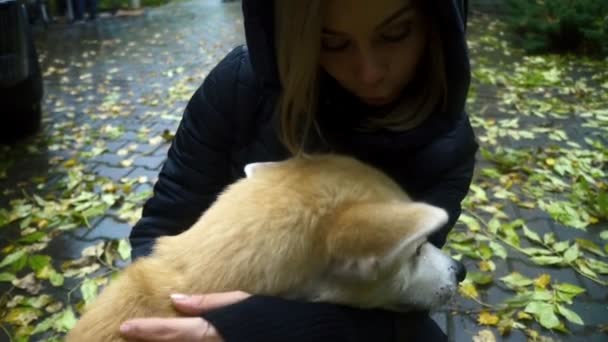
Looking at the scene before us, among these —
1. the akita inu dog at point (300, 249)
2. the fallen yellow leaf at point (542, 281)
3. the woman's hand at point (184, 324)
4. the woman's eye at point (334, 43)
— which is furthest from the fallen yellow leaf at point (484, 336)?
the woman's eye at point (334, 43)

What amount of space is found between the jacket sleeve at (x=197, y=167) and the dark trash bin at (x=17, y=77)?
354 cm

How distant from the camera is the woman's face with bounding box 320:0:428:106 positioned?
1.77 metres

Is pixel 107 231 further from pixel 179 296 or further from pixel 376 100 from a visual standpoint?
pixel 376 100

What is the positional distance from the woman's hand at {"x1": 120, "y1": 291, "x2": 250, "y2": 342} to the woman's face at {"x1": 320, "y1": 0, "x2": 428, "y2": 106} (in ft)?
3.18

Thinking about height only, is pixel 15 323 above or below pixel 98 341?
below

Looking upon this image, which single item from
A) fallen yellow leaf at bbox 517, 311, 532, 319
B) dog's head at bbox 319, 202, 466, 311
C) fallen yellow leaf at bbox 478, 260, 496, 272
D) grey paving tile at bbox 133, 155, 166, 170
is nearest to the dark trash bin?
grey paving tile at bbox 133, 155, 166, 170

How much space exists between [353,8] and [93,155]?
197 inches

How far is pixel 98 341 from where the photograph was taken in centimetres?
165

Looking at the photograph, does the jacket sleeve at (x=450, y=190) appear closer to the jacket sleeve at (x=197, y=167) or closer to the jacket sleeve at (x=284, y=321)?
the jacket sleeve at (x=284, y=321)

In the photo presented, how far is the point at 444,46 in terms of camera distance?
197 cm

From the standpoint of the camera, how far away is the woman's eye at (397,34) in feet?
6.15

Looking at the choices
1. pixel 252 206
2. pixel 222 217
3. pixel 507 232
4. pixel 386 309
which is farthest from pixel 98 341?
pixel 507 232

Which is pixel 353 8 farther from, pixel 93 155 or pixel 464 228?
pixel 93 155

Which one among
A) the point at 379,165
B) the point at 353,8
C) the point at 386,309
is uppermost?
the point at 353,8
